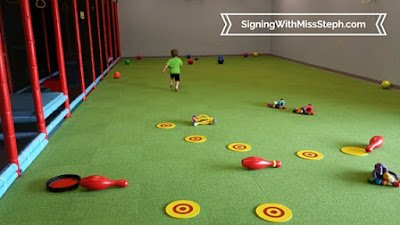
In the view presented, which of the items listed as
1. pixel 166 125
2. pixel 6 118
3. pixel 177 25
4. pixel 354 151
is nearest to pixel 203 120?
pixel 166 125

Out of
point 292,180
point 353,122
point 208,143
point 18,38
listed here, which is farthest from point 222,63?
point 292,180

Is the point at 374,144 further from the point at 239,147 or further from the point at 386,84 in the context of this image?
the point at 386,84

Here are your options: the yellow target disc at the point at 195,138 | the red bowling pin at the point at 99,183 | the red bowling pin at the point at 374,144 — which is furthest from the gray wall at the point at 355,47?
the red bowling pin at the point at 99,183

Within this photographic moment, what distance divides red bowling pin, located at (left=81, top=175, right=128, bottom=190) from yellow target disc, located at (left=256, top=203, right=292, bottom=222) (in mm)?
1026

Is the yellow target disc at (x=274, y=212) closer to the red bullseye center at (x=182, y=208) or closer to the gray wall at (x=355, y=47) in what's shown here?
the red bullseye center at (x=182, y=208)

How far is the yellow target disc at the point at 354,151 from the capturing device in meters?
3.25

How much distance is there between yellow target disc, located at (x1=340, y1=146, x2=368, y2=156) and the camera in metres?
3.25

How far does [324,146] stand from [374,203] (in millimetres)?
1169

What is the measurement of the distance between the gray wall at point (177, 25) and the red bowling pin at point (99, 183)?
35.7 ft

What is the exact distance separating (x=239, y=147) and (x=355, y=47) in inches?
215

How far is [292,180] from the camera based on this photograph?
2705 mm

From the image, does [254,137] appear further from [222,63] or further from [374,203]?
[222,63]

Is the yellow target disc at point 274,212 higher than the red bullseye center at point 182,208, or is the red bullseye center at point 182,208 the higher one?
the red bullseye center at point 182,208

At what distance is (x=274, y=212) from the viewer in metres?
2.24
